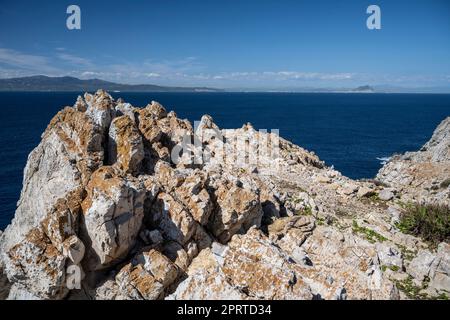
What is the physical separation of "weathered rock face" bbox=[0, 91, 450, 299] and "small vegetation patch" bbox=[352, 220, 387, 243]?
0.36ft

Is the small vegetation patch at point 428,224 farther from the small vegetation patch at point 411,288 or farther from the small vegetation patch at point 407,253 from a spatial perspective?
the small vegetation patch at point 411,288

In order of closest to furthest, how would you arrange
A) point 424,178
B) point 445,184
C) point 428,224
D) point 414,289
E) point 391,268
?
1. point 414,289
2. point 391,268
3. point 428,224
4. point 445,184
5. point 424,178

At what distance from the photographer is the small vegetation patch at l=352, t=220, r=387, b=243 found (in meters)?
23.5

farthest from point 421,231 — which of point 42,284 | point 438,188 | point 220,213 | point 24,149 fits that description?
point 24,149

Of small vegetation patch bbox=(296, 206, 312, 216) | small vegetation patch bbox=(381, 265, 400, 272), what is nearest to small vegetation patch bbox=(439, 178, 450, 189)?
small vegetation patch bbox=(296, 206, 312, 216)

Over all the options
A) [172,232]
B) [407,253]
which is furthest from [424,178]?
[172,232]

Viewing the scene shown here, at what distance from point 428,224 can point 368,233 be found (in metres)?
4.43

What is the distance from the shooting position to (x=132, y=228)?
1652cm

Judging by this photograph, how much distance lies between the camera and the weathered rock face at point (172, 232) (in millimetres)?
14734

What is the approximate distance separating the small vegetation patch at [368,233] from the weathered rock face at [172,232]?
0.11 meters

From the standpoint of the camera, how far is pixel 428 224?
24.8 m

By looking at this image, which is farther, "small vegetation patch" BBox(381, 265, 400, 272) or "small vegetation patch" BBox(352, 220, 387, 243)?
"small vegetation patch" BBox(352, 220, 387, 243)

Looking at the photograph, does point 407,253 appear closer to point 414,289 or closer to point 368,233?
point 368,233

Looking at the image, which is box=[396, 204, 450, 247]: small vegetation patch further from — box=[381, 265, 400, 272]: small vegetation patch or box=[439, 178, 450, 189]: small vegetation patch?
box=[439, 178, 450, 189]: small vegetation patch
